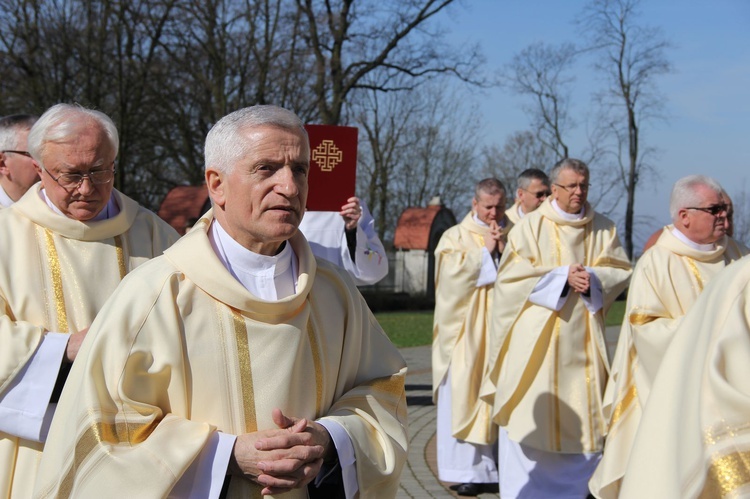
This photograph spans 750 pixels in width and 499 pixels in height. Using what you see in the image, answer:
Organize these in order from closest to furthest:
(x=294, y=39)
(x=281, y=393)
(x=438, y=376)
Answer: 1. (x=281, y=393)
2. (x=438, y=376)
3. (x=294, y=39)

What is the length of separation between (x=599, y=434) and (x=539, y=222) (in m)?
1.57

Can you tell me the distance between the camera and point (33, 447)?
3.49 m

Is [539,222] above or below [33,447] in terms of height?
above

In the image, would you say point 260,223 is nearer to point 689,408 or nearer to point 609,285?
point 689,408

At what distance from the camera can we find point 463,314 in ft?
27.3

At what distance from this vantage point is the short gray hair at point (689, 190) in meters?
A: 5.62

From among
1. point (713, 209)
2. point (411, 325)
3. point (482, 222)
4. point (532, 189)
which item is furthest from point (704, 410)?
point (411, 325)

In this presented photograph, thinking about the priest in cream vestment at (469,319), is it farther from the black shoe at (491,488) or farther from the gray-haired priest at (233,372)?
the gray-haired priest at (233,372)

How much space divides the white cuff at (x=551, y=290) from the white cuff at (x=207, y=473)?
4606mm

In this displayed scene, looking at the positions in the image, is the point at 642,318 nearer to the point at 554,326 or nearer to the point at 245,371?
the point at 554,326

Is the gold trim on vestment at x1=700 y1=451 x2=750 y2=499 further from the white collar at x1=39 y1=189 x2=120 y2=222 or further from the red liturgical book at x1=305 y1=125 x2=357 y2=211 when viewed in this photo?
the red liturgical book at x1=305 y1=125 x2=357 y2=211

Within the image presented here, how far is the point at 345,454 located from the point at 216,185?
2.81 ft

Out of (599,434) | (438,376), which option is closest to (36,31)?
(438,376)

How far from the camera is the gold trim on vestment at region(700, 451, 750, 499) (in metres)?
2.28
